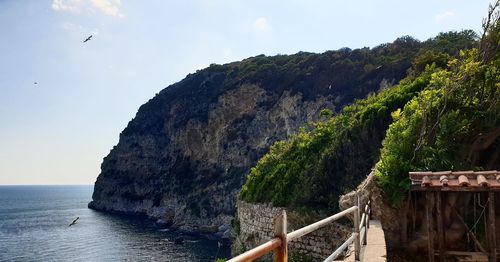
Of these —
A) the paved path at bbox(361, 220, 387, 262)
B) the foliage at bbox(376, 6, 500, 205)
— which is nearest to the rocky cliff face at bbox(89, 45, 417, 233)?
the foliage at bbox(376, 6, 500, 205)

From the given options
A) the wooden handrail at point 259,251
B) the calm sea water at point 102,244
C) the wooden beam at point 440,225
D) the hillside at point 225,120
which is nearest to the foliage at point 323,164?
the wooden beam at point 440,225

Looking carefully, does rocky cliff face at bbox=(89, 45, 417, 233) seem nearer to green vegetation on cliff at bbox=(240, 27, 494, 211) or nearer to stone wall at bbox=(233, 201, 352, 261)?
green vegetation on cliff at bbox=(240, 27, 494, 211)

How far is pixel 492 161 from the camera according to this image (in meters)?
12.2

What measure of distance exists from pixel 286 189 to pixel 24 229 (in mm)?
70497

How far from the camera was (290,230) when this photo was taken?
19047 millimetres

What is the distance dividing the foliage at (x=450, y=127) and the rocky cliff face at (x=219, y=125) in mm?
44852

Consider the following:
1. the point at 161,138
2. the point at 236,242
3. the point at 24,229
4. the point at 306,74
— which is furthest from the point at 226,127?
the point at 236,242

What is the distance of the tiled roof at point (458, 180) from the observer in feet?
27.2

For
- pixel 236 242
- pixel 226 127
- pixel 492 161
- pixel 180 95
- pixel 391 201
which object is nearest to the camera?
pixel 391 201

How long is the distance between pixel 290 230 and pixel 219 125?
197 ft

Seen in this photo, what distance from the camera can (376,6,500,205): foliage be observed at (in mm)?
11359

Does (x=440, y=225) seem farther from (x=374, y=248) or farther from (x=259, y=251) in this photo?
(x=259, y=251)

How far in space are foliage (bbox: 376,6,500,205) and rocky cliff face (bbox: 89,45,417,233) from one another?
4485cm

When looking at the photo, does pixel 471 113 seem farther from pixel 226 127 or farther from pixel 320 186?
pixel 226 127
